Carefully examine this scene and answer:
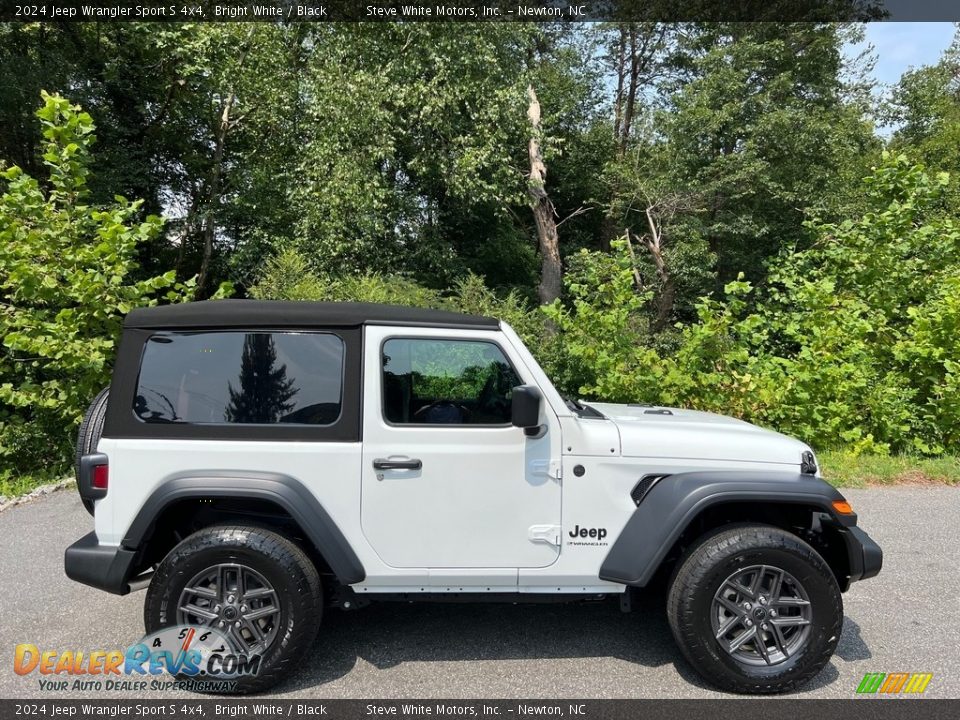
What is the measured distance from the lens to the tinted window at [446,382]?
10.8 ft

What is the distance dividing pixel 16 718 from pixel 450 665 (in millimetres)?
1963

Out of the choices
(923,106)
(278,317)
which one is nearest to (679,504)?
(278,317)

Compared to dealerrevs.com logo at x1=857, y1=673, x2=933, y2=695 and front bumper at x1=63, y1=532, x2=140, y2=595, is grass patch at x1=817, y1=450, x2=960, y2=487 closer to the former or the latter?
dealerrevs.com logo at x1=857, y1=673, x2=933, y2=695

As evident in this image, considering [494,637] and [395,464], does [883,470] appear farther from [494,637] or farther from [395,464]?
[395,464]

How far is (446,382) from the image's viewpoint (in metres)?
3.44

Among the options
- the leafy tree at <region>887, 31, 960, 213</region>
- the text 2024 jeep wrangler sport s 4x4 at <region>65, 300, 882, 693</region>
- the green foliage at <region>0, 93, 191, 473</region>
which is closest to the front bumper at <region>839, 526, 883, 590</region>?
the text 2024 jeep wrangler sport s 4x4 at <region>65, 300, 882, 693</region>

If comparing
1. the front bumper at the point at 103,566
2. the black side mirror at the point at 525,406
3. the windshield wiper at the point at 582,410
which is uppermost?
the black side mirror at the point at 525,406

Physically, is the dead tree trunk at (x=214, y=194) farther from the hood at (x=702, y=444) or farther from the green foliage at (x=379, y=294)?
the hood at (x=702, y=444)

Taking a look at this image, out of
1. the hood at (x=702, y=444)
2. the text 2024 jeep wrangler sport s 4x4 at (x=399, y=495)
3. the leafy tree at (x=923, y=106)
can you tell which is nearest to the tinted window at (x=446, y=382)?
the text 2024 jeep wrangler sport s 4x4 at (x=399, y=495)

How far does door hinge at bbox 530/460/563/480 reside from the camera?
322 centimetres

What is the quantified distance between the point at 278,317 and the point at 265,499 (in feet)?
2.92

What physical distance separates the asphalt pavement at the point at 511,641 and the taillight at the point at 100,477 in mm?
989

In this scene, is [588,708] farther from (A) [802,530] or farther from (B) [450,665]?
(A) [802,530]

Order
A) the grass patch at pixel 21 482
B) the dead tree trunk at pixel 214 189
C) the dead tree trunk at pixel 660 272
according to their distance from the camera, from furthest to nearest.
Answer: the dead tree trunk at pixel 214 189 → the dead tree trunk at pixel 660 272 → the grass patch at pixel 21 482
